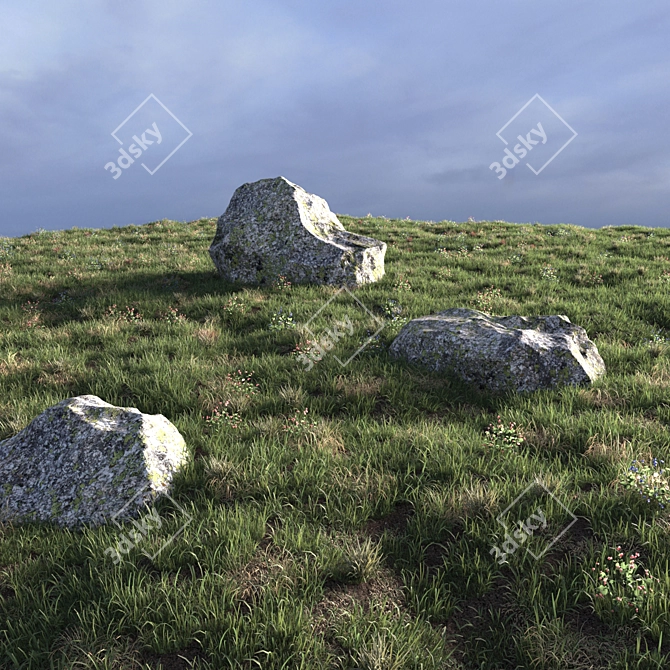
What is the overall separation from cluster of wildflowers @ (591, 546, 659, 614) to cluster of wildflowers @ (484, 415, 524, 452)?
67.2 inches

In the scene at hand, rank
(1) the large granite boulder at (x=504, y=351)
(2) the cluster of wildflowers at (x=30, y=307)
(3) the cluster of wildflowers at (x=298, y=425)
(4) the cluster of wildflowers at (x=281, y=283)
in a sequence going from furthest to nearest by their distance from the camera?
(4) the cluster of wildflowers at (x=281, y=283)
(2) the cluster of wildflowers at (x=30, y=307)
(1) the large granite boulder at (x=504, y=351)
(3) the cluster of wildflowers at (x=298, y=425)

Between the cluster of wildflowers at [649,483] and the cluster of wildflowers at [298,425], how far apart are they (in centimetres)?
334

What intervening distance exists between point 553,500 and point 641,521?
701 millimetres

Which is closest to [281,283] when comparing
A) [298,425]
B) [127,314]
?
[127,314]

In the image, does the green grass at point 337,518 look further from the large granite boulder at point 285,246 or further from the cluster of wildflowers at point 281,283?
the large granite boulder at point 285,246

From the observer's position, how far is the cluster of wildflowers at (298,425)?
5.76 metres

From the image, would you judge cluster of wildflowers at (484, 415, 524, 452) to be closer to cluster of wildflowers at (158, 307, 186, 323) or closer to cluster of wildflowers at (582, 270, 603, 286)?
cluster of wildflowers at (158, 307, 186, 323)

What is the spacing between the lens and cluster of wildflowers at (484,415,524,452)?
5383 millimetres

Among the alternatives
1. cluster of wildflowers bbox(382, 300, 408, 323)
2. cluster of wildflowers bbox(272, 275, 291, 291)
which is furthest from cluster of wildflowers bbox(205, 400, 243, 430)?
cluster of wildflowers bbox(272, 275, 291, 291)

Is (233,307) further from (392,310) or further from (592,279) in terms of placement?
(592,279)

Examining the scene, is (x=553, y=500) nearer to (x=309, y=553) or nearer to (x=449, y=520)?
(x=449, y=520)

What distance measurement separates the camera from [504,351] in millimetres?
7168

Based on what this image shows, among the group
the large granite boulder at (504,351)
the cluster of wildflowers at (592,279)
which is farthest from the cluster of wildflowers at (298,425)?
the cluster of wildflowers at (592,279)

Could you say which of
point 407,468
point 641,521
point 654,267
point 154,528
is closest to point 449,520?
point 407,468
